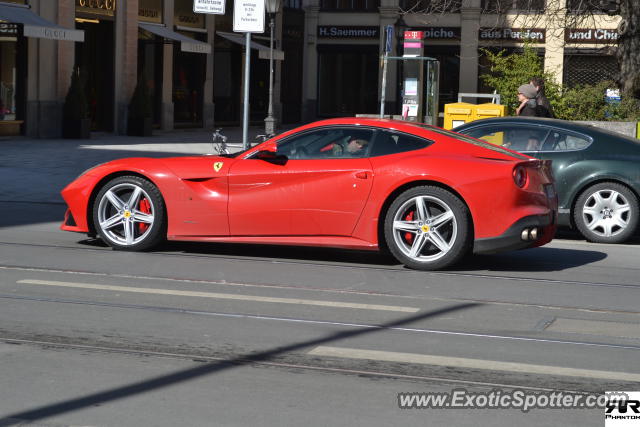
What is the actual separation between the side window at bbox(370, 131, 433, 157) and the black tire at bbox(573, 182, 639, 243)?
3105 mm

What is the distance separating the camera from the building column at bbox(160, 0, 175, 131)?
1271 inches

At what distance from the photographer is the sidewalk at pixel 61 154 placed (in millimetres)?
15320

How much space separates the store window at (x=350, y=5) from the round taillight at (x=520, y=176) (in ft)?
125

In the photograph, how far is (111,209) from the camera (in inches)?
373

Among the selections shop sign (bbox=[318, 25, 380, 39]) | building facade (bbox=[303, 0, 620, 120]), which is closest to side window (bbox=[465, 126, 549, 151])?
→ building facade (bbox=[303, 0, 620, 120])

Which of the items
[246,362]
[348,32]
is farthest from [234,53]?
[246,362]

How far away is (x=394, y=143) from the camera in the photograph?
8.94m

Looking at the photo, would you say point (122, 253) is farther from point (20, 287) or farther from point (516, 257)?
point (516, 257)

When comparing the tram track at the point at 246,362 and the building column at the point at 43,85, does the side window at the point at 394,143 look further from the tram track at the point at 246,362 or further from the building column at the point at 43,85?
the building column at the point at 43,85

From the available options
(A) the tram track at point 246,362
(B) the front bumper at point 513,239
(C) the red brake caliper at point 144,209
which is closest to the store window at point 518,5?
(B) the front bumper at point 513,239

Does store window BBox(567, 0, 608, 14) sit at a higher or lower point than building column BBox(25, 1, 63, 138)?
higher

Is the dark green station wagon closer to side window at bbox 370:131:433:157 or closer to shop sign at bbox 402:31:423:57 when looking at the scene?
side window at bbox 370:131:433:157

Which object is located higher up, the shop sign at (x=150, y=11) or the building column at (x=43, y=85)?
the shop sign at (x=150, y=11)

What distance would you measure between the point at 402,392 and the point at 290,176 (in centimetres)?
421
